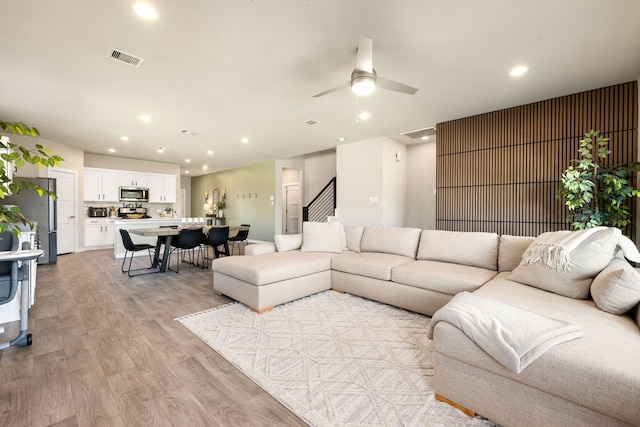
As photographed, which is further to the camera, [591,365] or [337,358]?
[337,358]

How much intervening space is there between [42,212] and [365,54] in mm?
6536

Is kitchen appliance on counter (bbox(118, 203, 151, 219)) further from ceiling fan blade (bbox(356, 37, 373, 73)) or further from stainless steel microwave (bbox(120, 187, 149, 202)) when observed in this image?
ceiling fan blade (bbox(356, 37, 373, 73))

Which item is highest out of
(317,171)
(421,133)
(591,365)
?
(421,133)

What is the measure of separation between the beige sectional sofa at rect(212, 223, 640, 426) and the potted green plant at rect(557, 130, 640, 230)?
134cm

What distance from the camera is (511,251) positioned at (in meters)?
2.97

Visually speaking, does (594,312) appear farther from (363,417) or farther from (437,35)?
(437,35)

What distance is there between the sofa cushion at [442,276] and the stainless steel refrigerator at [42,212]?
6.24 m

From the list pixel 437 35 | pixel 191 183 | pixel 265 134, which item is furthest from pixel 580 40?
pixel 191 183

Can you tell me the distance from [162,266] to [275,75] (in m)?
3.77

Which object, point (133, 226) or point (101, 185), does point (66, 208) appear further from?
point (133, 226)

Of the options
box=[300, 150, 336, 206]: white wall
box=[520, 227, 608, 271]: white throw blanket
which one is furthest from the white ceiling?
box=[300, 150, 336, 206]: white wall

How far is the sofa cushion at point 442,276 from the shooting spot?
2650 mm

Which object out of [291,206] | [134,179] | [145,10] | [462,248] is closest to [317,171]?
[291,206]

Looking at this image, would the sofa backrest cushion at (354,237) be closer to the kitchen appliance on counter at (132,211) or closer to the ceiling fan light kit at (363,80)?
the ceiling fan light kit at (363,80)
